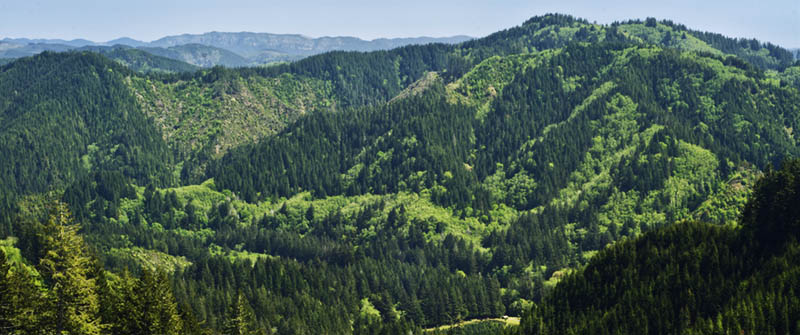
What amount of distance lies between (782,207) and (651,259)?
A: 26009 mm

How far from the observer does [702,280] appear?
→ 13338 cm

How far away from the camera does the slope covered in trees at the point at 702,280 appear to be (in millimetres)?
115625

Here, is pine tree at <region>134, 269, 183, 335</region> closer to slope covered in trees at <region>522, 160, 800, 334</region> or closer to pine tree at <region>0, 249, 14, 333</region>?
pine tree at <region>0, 249, 14, 333</region>

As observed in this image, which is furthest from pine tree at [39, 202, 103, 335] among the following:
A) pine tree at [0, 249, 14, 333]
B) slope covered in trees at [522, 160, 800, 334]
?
slope covered in trees at [522, 160, 800, 334]

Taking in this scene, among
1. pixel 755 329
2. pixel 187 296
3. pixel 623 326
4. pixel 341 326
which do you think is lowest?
pixel 341 326

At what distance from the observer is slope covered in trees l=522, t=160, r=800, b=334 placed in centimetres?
11562

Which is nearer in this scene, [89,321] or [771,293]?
[89,321]

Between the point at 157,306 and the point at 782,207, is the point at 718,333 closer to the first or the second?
the point at 782,207

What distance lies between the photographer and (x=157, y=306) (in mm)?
83875

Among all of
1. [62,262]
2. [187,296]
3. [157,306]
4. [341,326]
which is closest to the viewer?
[62,262]

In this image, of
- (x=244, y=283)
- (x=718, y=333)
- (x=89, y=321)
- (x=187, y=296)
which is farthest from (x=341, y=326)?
(x=89, y=321)

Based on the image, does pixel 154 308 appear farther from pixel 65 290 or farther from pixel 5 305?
pixel 5 305

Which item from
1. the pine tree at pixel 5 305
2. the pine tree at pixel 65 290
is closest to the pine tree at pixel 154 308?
the pine tree at pixel 65 290

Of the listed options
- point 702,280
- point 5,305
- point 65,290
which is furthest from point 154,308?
point 702,280
